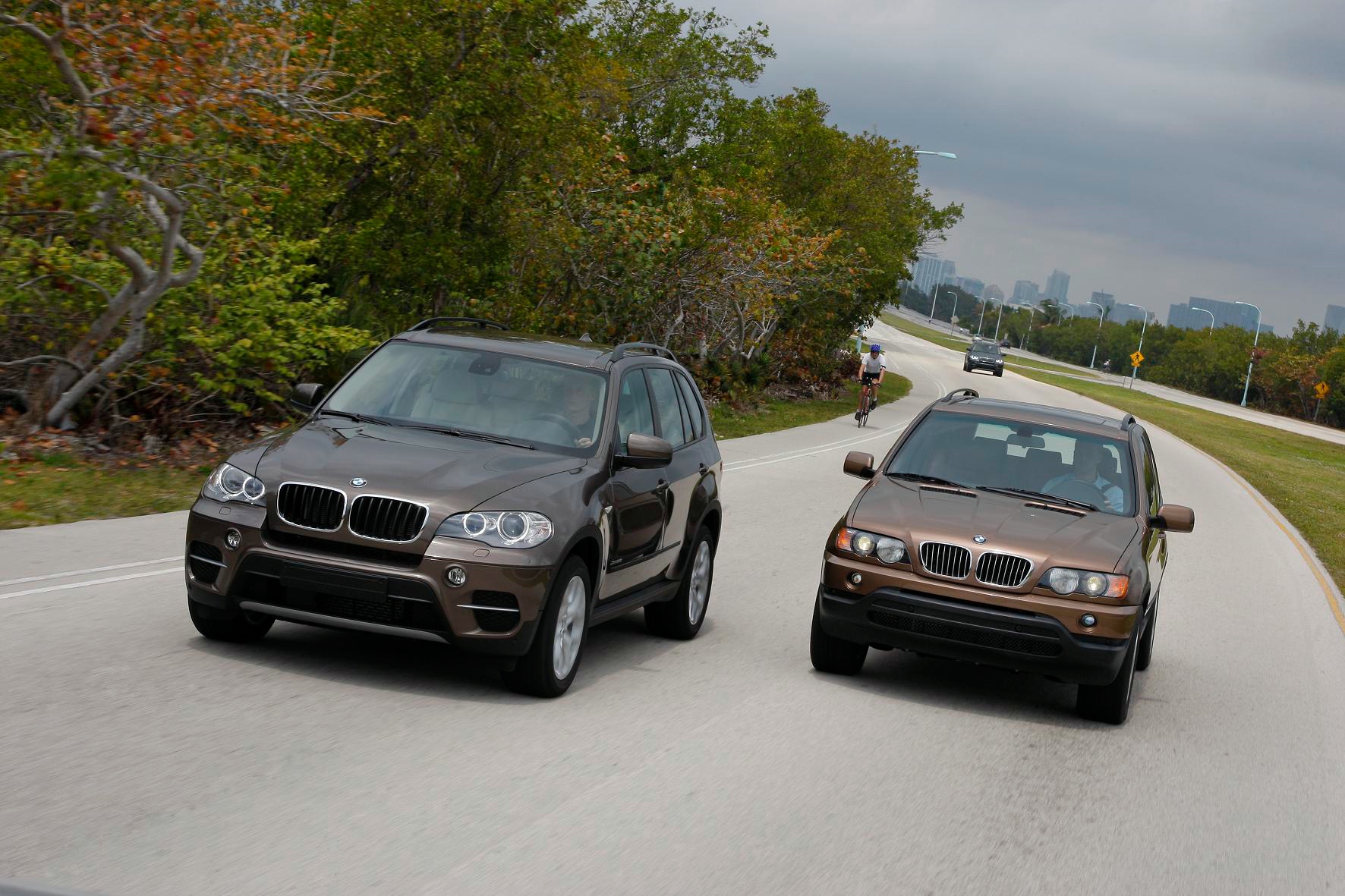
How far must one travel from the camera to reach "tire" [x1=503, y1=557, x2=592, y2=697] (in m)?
6.80

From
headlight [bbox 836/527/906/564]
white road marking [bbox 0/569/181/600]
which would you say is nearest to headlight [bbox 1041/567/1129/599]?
headlight [bbox 836/527/906/564]

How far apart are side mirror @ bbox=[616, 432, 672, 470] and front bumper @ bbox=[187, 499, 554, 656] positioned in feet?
3.51

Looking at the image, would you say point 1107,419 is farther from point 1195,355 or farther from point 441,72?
point 1195,355

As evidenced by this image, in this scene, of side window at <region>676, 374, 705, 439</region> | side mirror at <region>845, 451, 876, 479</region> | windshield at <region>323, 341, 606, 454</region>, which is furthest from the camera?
side window at <region>676, 374, 705, 439</region>

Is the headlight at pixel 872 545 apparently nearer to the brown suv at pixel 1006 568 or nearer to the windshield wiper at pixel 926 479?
the brown suv at pixel 1006 568

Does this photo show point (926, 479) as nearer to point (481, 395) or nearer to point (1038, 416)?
point (1038, 416)

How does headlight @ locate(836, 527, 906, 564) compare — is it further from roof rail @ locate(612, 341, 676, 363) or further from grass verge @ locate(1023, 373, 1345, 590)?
grass verge @ locate(1023, 373, 1345, 590)

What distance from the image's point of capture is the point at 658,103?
40.6m

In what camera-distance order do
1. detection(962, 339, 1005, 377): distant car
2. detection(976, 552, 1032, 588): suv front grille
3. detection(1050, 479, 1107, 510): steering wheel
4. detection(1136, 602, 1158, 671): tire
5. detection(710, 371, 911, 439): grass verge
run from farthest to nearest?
detection(962, 339, 1005, 377): distant car, detection(710, 371, 911, 439): grass verge, detection(1136, 602, 1158, 671): tire, detection(1050, 479, 1107, 510): steering wheel, detection(976, 552, 1032, 588): suv front grille

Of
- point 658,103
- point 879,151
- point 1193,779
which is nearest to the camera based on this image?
point 1193,779

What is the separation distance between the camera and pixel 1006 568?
761 cm

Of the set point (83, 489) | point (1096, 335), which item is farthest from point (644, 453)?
point (1096, 335)

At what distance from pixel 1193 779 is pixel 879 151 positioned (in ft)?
141

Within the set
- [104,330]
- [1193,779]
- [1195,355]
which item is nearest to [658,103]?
[104,330]
